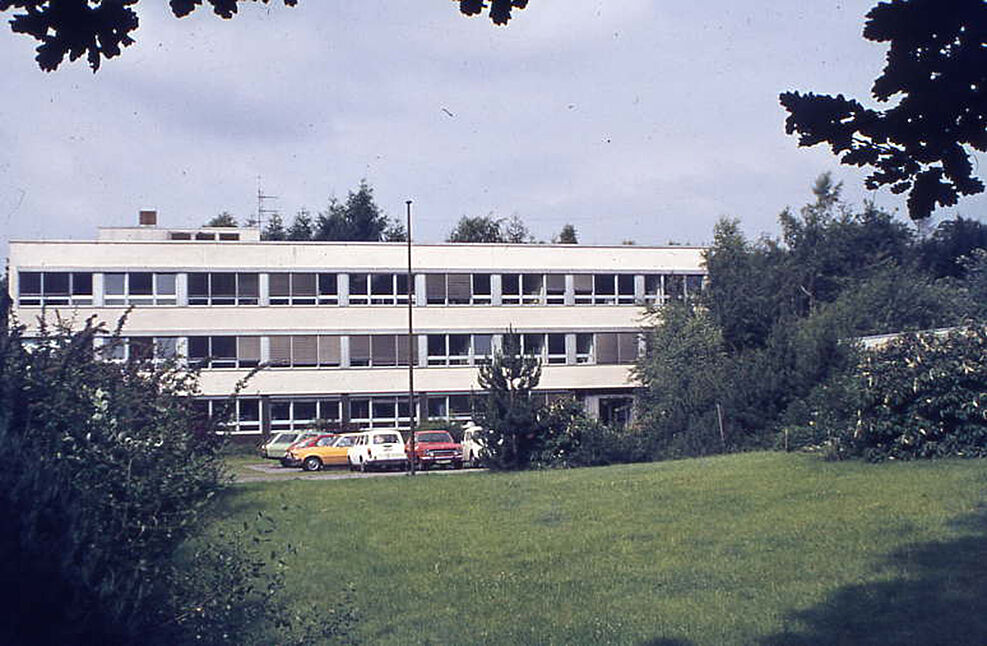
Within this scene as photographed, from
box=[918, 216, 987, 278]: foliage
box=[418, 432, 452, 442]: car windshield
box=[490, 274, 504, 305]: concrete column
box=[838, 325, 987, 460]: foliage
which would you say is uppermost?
box=[918, 216, 987, 278]: foliage

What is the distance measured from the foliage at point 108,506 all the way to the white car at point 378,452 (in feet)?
88.3

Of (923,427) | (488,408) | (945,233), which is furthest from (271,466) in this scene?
(945,233)

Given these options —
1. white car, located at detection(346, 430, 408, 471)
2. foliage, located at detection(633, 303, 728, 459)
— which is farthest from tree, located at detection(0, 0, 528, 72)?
white car, located at detection(346, 430, 408, 471)

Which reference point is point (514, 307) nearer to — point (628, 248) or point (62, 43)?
point (628, 248)

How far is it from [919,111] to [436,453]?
31.8 m

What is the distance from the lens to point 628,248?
5425 cm

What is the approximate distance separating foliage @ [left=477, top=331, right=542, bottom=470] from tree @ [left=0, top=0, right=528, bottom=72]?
82.2ft

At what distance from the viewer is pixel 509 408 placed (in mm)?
29859

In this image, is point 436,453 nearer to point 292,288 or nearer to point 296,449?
point 296,449

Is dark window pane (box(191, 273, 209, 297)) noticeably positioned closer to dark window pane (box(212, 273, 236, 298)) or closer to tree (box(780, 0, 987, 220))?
dark window pane (box(212, 273, 236, 298))

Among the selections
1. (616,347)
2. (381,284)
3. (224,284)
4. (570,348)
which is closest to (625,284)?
(616,347)

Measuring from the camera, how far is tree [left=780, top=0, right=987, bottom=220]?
4.96m

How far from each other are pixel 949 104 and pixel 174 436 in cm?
577

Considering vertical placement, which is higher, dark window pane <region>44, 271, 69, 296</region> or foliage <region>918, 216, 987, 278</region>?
foliage <region>918, 216, 987, 278</region>
